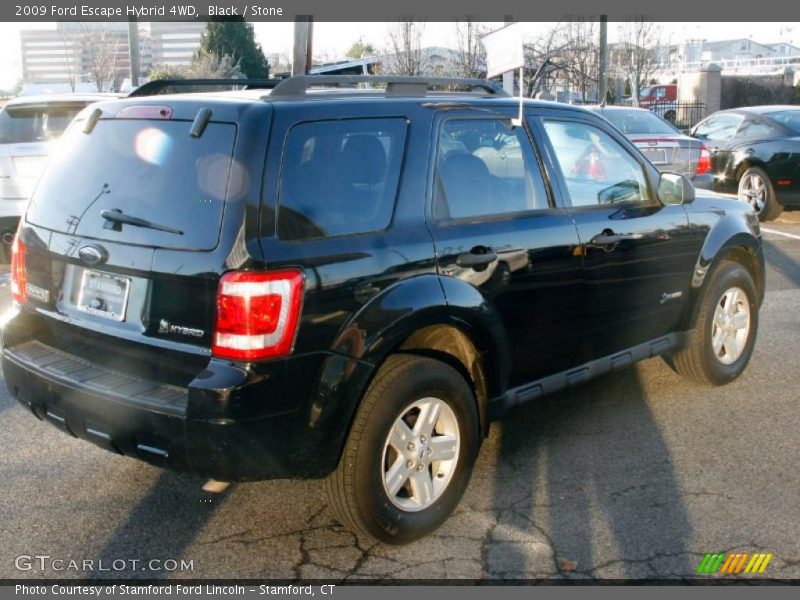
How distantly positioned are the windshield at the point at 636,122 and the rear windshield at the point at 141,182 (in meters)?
10.5

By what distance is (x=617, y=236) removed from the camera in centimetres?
488

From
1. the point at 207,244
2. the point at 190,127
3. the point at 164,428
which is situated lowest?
the point at 164,428

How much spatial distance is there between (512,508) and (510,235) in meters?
1.26

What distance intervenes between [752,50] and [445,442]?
3596 inches

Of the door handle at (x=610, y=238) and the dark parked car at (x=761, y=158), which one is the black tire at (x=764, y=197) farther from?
the door handle at (x=610, y=238)

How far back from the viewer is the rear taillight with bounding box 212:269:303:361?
3.30 m

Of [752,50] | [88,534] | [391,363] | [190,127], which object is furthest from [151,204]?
[752,50]

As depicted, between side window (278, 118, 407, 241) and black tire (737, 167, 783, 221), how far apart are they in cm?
1017

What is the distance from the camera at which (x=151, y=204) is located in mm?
3576

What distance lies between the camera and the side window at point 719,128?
13.9 meters

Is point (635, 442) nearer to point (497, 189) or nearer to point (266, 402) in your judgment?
point (497, 189)

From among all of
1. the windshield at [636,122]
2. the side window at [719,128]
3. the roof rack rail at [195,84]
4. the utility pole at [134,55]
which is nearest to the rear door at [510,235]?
the roof rack rail at [195,84]

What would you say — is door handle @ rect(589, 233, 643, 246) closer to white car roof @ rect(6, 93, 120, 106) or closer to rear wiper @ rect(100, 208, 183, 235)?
rear wiper @ rect(100, 208, 183, 235)

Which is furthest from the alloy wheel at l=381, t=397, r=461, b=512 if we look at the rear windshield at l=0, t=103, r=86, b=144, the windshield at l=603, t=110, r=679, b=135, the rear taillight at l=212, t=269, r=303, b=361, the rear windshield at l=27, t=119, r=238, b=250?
the windshield at l=603, t=110, r=679, b=135
